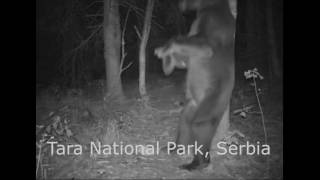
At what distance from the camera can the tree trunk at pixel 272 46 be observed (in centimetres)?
960

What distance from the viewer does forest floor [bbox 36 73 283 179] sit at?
5785 mm

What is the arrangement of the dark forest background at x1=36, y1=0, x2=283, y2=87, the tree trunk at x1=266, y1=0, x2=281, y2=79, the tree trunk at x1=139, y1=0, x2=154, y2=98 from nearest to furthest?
the tree trunk at x1=139, y1=0, x2=154, y2=98
the dark forest background at x1=36, y1=0, x2=283, y2=87
the tree trunk at x1=266, y1=0, x2=281, y2=79

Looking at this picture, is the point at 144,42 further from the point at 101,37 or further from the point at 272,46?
the point at 272,46

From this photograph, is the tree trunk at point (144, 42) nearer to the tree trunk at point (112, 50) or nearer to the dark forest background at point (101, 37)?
the dark forest background at point (101, 37)

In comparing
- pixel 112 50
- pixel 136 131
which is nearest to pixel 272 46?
pixel 112 50

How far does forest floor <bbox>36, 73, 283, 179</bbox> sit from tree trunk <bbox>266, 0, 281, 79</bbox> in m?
0.74

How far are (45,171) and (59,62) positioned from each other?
422 cm

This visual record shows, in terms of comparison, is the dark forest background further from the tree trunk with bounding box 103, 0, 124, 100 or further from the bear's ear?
the bear's ear

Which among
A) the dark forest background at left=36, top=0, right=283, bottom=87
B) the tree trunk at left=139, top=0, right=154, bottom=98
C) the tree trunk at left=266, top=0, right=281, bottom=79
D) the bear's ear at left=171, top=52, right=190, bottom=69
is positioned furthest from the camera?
the tree trunk at left=266, top=0, right=281, bottom=79

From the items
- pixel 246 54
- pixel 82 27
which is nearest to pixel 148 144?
pixel 82 27

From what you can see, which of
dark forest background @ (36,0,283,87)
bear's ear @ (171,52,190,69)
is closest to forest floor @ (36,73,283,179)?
dark forest background @ (36,0,283,87)

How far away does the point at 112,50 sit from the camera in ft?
27.0

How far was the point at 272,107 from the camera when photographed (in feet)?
25.7

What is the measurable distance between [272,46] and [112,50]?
3786 mm
